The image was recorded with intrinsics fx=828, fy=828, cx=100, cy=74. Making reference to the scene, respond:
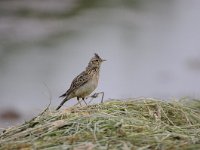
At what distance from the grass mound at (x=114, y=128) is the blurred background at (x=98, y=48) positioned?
7.73m

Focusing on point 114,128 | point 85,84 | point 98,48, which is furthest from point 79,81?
point 98,48

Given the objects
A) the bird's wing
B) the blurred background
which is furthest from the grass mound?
the blurred background

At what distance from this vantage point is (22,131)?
743 cm

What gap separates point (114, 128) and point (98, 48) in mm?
18654

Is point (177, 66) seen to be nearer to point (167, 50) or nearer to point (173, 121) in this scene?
point (167, 50)

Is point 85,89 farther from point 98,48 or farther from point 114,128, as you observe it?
point 98,48

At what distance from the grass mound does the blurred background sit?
773cm

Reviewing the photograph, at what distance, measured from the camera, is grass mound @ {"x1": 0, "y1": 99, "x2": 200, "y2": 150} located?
6742mm

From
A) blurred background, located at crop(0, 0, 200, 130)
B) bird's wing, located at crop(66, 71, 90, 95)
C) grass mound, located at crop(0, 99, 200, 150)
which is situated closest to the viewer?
grass mound, located at crop(0, 99, 200, 150)

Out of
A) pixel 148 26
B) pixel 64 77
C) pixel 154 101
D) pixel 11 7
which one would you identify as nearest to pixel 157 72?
pixel 64 77

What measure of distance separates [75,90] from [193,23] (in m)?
21.0

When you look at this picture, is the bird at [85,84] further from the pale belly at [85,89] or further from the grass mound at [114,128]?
the grass mound at [114,128]

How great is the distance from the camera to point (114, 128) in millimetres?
7062

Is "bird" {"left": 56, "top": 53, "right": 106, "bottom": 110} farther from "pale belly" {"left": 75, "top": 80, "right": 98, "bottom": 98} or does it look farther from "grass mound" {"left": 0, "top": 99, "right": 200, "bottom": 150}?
"grass mound" {"left": 0, "top": 99, "right": 200, "bottom": 150}
